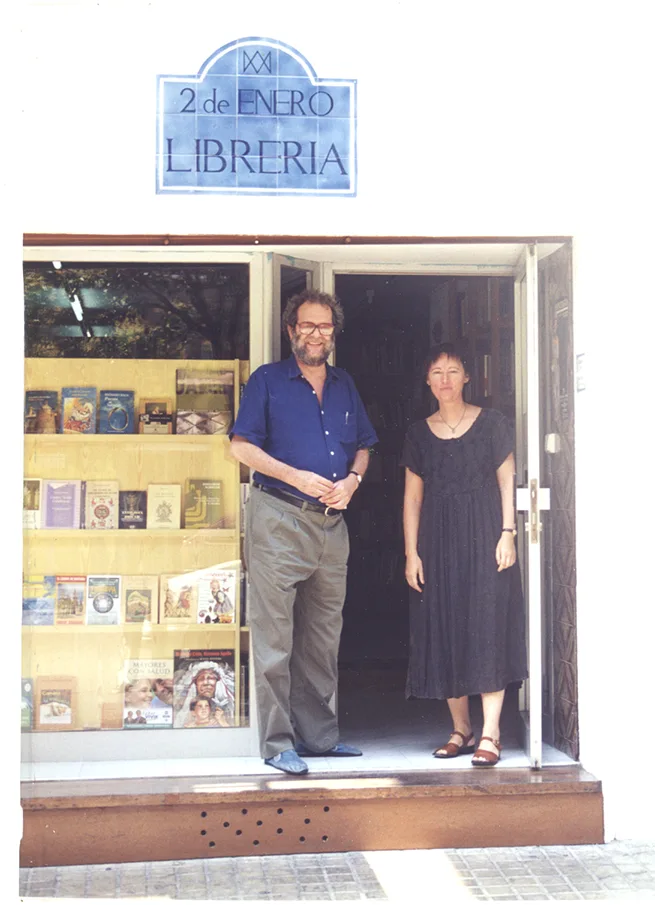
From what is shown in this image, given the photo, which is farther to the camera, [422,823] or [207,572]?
[207,572]

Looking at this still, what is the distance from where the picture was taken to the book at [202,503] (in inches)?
210

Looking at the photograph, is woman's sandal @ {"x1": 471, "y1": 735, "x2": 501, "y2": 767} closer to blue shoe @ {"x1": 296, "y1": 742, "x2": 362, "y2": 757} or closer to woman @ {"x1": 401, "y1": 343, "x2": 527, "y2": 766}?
woman @ {"x1": 401, "y1": 343, "x2": 527, "y2": 766}

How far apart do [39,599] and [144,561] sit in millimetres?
479

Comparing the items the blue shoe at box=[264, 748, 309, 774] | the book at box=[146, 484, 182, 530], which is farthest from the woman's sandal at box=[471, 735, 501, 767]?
the book at box=[146, 484, 182, 530]

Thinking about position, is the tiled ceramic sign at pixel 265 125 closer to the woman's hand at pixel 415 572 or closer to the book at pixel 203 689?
the woman's hand at pixel 415 572

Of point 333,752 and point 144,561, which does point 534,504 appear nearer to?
point 333,752

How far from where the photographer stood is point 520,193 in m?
4.77

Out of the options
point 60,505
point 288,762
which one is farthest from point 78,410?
point 288,762

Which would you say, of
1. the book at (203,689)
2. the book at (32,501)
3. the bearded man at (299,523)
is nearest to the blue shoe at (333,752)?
the bearded man at (299,523)

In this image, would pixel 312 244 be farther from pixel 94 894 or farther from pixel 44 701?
pixel 94 894

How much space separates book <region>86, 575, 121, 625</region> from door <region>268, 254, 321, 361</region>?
1.20 m

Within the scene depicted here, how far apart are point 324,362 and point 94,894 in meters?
2.28

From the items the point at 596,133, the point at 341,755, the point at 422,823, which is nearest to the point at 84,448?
the point at 341,755

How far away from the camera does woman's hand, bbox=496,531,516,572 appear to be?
16.9ft
